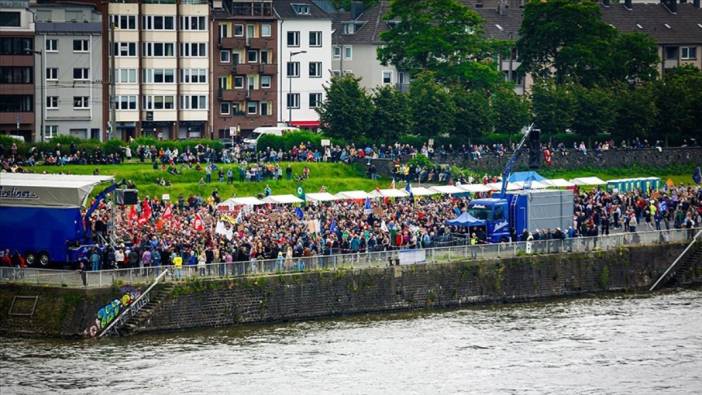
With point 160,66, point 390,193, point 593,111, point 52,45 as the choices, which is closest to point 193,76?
point 160,66

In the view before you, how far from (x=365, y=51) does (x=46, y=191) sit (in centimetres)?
7438

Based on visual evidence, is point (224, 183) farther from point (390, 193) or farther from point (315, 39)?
point (315, 39)

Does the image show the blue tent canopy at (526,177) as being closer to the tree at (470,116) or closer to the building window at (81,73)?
the tree at (470,116)

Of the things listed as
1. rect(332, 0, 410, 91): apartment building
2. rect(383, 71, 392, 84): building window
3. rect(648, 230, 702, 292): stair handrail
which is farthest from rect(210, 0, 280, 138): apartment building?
rect(648, 230, 702, 292): stair handrail

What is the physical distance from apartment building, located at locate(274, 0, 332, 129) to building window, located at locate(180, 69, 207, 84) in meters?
7.73

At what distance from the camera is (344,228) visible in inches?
3223

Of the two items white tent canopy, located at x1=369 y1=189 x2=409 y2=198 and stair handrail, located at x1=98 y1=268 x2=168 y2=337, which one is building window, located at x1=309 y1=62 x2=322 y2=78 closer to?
white tent canopy, located at x1=369 y1=189 x2=409 y2=198

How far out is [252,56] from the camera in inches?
5359

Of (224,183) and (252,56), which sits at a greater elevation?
(252,56)

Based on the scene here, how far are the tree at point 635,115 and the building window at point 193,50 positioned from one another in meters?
29.8

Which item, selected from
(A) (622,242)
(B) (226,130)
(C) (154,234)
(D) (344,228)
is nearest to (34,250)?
(C) (154,234)

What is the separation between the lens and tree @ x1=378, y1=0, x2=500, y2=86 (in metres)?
132

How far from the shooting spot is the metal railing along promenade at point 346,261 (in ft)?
230

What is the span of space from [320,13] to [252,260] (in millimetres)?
69145
